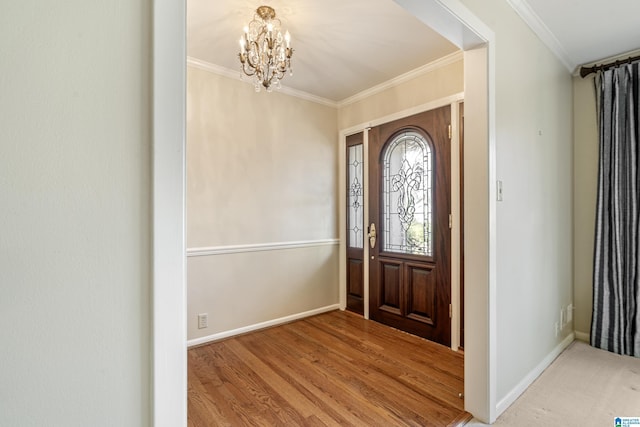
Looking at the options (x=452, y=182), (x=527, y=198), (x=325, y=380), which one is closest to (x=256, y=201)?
(x=325, y=380)

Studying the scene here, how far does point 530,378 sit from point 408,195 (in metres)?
1.69

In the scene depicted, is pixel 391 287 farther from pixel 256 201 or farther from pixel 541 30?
pixel 541 30

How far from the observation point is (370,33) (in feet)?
7.66

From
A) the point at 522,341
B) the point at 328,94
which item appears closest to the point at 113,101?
the point at 522,341

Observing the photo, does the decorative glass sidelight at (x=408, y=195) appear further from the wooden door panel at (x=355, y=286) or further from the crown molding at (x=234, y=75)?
the crown molding at (x=234, y=75)

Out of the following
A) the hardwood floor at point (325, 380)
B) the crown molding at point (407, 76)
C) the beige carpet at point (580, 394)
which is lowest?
the hardwood floor at point (325, 380)

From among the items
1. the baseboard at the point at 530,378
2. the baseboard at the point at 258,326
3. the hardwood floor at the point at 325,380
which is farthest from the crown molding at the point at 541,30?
the baseboard at the point at 258,326

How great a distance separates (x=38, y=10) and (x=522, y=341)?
266 cm

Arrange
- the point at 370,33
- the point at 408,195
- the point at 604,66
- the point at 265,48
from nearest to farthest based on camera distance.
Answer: the point at 265,48 < the point at 370,33 < the point at 604,66 < the point at 408,195

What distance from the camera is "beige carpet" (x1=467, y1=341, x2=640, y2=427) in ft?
5.81

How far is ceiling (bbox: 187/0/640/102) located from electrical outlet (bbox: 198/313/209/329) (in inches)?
87.3

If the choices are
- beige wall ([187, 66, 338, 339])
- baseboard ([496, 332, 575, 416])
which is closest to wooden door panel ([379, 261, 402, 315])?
beige wall ([187, 66, 338, 339])

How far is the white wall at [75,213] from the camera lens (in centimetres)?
55

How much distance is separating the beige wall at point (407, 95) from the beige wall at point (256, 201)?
288 mm
